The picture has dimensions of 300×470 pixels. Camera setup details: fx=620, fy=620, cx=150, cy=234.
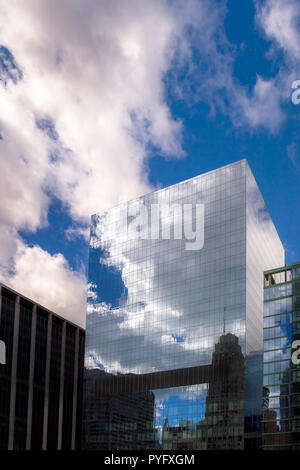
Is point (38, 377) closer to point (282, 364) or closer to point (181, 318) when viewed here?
point (181, 318)

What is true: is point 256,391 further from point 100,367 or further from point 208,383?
point 100,367

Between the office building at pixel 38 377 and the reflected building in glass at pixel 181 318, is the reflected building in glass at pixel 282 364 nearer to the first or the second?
the reflected building in glass at pixel 181 318

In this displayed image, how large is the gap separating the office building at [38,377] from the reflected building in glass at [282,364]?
5906 centimetres

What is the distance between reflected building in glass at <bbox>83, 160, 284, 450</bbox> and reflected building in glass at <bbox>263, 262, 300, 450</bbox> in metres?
3.90

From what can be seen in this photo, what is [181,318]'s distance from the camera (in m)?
143

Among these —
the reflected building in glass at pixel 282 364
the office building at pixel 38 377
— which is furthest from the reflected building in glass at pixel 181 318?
the office building at pixel 38 377

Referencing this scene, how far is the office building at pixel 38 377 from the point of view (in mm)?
145500

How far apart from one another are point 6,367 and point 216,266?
2143 inches

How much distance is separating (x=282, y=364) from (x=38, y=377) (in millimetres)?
64982

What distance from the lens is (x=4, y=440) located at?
140750 mm

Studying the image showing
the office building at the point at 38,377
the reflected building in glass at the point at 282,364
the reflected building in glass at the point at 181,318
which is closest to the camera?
the reflected building in glass at the point at 282,364
